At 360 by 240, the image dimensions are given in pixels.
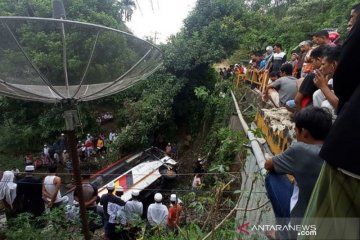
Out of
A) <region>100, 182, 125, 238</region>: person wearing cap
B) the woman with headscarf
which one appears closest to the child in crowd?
<region>100, 182, 125, 238</region>: person wearing cap

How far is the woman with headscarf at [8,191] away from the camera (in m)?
6.02

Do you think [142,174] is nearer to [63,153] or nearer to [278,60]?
[278,60]

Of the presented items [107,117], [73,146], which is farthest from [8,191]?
[107,117]

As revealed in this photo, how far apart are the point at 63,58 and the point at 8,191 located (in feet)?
13.1

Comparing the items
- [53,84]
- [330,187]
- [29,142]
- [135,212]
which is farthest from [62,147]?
[330,187]

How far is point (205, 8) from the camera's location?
15.6 meters

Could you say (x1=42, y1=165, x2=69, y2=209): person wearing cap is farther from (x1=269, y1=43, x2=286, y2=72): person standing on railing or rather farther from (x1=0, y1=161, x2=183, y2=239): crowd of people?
(x1=269, y1=43, x2=286, y2=72): person standing on railing

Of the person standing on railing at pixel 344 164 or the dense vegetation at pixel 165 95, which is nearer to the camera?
the person standing on railing at pixel 344 164

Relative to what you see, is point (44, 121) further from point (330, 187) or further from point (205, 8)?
point (330, 187)

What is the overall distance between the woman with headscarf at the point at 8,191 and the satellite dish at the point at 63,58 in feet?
11.0

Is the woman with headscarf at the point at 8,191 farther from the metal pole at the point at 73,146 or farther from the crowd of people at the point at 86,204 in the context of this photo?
the metal pole at the point at 73,146

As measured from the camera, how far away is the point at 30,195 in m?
5.95

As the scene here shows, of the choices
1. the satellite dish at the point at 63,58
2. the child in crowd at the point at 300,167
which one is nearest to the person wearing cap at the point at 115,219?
the satellite dish at the point at 63,58

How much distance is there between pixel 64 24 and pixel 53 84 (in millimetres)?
739
